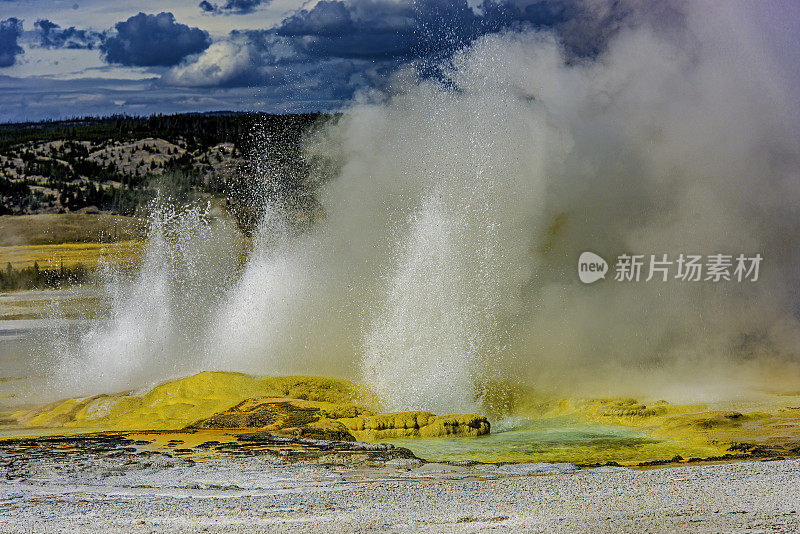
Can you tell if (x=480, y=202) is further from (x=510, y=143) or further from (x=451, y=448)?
(x=451, y=448)

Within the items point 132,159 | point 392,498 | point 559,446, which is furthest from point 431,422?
point 132,159

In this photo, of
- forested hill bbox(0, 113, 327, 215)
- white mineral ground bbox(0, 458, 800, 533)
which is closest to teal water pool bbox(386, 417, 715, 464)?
white mineral ground bbox(0, 458, 800, 533)

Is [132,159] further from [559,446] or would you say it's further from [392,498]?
[392,498]

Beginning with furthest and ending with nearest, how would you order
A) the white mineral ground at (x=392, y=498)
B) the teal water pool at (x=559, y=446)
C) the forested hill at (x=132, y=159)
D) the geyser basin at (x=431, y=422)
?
1. the forested hill at (x=132, y=159)
2. the geyser basin at (x=431, y=422)
3. the teal water pool at (x=559, y=446)
4. the white mineral ground at (x=392, y=498)

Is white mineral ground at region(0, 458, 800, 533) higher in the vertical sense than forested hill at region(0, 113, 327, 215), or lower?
lower

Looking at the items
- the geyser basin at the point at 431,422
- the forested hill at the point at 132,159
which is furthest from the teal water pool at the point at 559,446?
the forested hill at the point at 132,159

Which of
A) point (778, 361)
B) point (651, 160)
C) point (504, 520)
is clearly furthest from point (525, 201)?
point (504, 520)

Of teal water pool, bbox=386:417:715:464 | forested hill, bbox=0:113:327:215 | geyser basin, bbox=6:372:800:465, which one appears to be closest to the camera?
teal water pool, bbox=386:417:715:464

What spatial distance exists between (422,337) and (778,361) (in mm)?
7369

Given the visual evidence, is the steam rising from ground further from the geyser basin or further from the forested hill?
the forested hill

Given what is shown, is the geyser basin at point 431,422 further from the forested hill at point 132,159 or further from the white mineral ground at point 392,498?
the forested hill at point 132,159

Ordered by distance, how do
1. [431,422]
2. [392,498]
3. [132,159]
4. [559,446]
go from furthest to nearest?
[132,159] → [431,422] → [559,446] → [392,498]

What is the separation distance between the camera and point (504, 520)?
871 cm

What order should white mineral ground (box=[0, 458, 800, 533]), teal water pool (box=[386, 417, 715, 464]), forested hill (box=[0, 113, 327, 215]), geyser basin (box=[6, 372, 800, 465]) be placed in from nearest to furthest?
white mineral ground (box=[0, 458, 800, 533])
teal water pool (box=[386, 417, 715, 464])
geyser basin (box=[6, 372, 800, 465])
forested hill (box=[0, 113, 327, 215])
